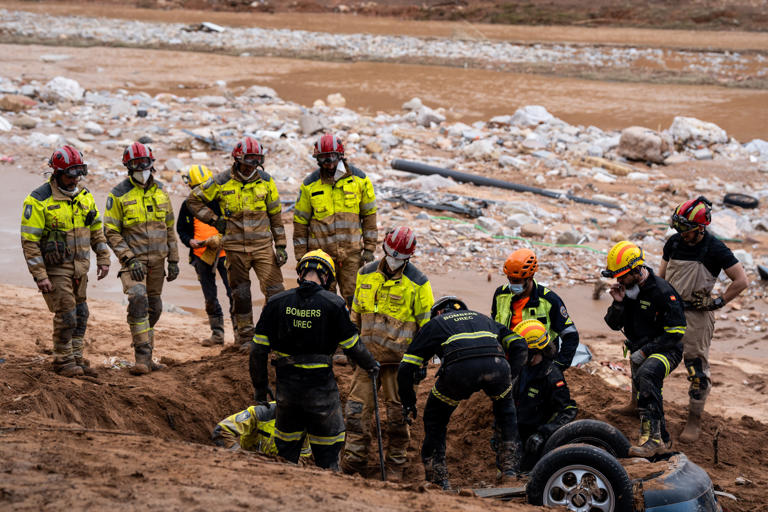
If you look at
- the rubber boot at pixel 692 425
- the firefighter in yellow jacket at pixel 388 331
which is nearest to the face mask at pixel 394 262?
the firefighter in yellow jacket at pixel 388 331

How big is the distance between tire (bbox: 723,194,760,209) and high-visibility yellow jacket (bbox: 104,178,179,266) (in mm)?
12194

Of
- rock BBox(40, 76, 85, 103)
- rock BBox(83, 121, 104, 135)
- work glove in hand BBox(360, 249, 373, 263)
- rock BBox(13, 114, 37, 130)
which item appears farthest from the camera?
rock BBox(40, 76, 85, 103)

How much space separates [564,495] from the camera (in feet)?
16.4

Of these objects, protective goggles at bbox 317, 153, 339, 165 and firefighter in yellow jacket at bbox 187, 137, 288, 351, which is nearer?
protective goggles at bbox 317, 153, 339, 165

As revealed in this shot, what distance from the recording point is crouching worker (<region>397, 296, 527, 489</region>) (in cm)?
573

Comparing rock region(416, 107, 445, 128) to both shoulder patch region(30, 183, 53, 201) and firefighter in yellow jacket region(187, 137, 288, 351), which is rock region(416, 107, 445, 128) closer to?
firefighter in yellow jacket region(187, 137, 288, 351)

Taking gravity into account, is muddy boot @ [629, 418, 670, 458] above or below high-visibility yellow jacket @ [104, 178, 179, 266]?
below

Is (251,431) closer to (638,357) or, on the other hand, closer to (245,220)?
(245,220)

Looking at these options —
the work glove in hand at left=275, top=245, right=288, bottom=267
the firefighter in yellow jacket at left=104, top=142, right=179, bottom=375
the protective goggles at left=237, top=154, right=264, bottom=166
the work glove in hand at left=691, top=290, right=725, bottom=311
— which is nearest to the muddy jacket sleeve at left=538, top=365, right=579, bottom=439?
the work glove in hand at left=691, top=290, right=725, bottom=311

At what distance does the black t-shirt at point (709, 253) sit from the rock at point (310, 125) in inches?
563

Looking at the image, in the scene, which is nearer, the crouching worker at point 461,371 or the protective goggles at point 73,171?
the crouching worker at point 461,371

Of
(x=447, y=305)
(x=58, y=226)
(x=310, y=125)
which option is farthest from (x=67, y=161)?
(x=310, y=125)

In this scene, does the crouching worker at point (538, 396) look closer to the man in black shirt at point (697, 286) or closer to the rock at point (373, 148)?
the man in black shirt at point (697, 286)

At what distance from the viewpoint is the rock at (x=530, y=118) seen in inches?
891
